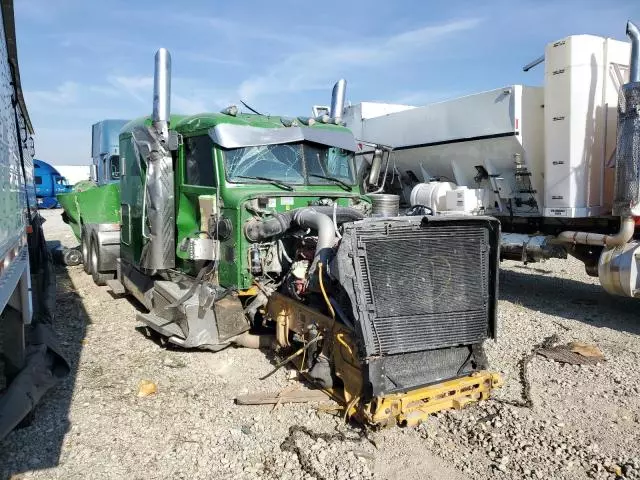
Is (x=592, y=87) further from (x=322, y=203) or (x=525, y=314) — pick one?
(x=322, y=203)

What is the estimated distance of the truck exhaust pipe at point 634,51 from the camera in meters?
6.32

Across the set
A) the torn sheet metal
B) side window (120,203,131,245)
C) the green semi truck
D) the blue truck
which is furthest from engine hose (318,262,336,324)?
the blue truck

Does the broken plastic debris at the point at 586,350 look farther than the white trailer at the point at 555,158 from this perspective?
No

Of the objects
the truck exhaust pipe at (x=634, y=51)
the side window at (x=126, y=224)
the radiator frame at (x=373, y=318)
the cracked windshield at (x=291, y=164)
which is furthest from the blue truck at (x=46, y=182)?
the radiator frame at (x=373, y=318)

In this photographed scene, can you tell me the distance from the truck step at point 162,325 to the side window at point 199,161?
142cm

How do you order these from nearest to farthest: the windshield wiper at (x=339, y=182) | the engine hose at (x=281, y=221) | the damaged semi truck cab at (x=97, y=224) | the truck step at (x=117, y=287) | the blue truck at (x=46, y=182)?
the engine hose at (x=281, y=221)
the windshield wiper at (x=339, y=182)
the truck step at (x=117, y=287)
the damaged semi truck cab at (x=97, y=224)
the blue truck at (x=46, y=182)

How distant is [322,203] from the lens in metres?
5.34

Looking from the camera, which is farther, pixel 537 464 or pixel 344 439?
pixel 344 439

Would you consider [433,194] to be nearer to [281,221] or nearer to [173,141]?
[281,221]

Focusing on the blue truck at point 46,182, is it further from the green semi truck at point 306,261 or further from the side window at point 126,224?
the green semi truck at point 306,261

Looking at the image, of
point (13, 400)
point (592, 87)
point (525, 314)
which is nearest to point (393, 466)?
point (13, 400)

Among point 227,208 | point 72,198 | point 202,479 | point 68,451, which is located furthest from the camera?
Answer: point 72,198

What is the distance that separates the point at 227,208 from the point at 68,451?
8.02 ft

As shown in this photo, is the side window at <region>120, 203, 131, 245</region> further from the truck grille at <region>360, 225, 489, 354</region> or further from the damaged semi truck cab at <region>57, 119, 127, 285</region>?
the truck grille at <region>360, 225, 489, 354</region>
